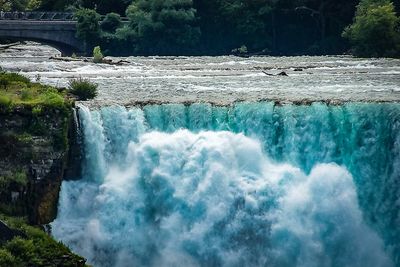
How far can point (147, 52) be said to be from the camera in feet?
182

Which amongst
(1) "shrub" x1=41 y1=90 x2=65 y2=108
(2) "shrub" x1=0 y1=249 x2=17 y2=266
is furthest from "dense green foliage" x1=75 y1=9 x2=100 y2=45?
(2) "shrub" x1=0 y1=249 x2=17 y2=266

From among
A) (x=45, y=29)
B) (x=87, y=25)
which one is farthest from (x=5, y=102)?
(x=87, y=25)

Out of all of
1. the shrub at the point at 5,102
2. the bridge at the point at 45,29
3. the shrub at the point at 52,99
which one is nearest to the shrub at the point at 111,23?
the bridge at the point at 45,29

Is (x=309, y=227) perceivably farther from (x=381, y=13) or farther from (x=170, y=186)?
(x=381, y=13)

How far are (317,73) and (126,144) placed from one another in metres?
13.8

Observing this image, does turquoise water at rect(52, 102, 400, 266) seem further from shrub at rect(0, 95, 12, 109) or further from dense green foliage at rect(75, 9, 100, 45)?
dense green foliage at rect(75, 9, 100, 45)

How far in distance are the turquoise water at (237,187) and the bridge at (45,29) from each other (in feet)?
86.3

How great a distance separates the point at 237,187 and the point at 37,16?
102 ft

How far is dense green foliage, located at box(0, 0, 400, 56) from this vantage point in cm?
5522

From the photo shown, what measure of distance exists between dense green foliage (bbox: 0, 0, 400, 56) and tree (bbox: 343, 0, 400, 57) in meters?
1.25

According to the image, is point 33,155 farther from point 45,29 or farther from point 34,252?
point 45,29

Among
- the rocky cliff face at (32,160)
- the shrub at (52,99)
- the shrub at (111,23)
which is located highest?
the shrub at (52,99)

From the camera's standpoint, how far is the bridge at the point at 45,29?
178 ft

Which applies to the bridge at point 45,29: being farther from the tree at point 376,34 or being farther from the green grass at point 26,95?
the green grass at point 26,95
